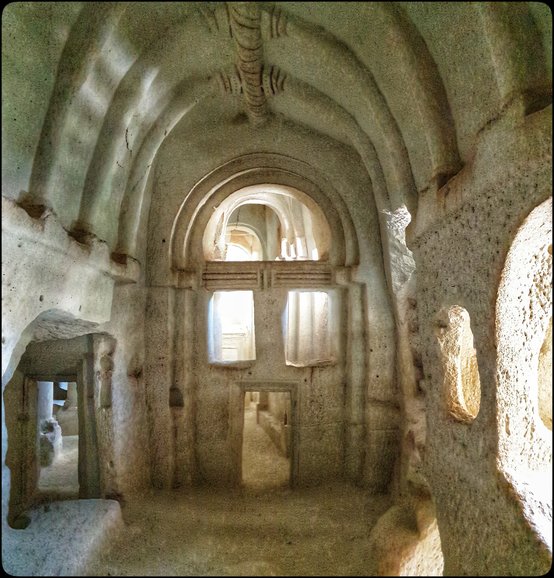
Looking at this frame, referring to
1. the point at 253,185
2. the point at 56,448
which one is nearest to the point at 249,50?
the point at 253,185

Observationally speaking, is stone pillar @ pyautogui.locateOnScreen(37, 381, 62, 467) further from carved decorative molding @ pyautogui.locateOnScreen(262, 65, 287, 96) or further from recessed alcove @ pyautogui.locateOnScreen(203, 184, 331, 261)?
carved decorative molding @ pyautogui.locateOnScreen(262, 65, 287, 96)

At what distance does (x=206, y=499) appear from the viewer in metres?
5.46

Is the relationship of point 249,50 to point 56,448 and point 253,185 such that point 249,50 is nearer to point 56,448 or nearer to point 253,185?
point 253,185

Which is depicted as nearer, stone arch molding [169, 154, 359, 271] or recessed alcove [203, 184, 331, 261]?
stone arch molding [169, 154, 359, 271]

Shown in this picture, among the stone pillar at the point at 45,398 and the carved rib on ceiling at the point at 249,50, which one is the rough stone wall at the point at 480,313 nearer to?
the carved rib on ceiling at the point at 249,50

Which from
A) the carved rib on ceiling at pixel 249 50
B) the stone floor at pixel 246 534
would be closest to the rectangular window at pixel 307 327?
the stone floor at pixel 246 534

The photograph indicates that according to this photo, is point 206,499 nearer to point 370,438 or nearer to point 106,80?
point 370,438

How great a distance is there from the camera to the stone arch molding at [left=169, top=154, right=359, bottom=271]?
5738 millimetres

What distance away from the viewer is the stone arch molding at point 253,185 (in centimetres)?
574

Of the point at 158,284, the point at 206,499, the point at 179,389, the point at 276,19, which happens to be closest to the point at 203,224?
the point at 158,284

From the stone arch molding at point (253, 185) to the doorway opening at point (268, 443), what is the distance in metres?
2.82

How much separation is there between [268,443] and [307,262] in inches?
182

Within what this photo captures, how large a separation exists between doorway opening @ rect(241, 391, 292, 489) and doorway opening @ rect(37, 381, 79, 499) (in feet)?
8.71

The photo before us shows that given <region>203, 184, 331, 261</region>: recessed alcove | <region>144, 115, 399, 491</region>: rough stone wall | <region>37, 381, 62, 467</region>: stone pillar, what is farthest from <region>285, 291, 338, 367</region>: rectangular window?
<region>37, 381, 62, 467</region>: stone pillar
